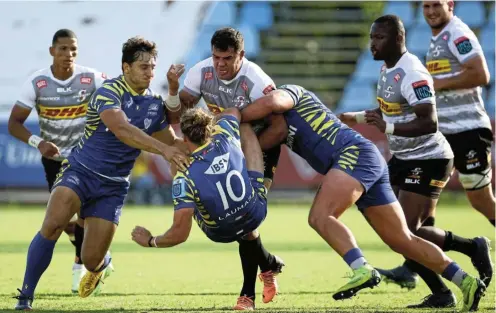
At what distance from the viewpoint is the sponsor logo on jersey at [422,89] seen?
781cm

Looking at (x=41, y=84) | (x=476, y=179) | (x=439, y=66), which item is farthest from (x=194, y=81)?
(x=476, y=179)

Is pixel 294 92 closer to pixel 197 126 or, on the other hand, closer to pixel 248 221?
pixel 197 126

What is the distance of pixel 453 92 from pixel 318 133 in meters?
2.70

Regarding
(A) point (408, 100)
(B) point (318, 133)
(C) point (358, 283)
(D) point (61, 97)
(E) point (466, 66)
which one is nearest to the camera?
(C) point (358, 283)

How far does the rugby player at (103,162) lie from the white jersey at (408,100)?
1.99 metres

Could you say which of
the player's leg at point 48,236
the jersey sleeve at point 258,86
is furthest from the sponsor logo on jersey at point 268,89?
the player's leg at point 48,236

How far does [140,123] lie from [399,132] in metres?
2.23

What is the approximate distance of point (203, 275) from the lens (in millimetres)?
10484

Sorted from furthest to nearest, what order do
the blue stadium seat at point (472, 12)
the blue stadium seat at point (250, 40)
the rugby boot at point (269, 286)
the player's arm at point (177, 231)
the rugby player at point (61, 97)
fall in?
the blue stadium seat at point (472, 12)
the blue stadium seat at point (250, 40)
the rugby player at point (61, 97)
the rugby boot at point (269, 286)
the player's arm at point (177, 231)

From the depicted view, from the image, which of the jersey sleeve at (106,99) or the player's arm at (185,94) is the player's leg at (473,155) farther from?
the jersey sleeve at (106,99)

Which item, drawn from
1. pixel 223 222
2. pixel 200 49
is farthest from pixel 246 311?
pixel 200 49

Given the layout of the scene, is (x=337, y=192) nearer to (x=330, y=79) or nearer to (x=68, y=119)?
(x=68, y=119)

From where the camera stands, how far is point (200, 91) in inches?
312

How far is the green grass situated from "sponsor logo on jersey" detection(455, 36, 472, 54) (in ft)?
7.84
